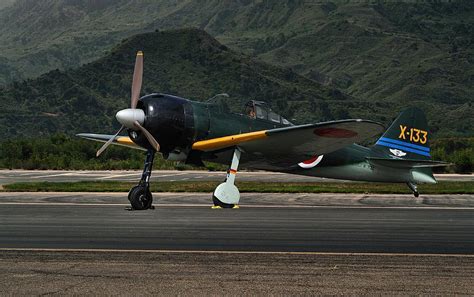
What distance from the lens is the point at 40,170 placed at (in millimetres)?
44625

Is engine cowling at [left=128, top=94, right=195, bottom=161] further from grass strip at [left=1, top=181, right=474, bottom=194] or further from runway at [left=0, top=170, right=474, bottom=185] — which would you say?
runway at [left=0, top=170, right=474, bottom=185]

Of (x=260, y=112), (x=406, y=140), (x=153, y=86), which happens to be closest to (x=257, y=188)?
(x=406, y=140)

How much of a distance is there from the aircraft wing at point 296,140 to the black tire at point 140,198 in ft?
5.32

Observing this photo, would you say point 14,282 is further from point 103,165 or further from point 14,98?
point 14,98

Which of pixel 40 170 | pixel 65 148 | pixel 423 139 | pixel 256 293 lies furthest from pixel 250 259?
pixel 65 148

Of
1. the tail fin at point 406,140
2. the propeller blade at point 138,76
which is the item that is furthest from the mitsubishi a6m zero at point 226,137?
the tail fin at point 406,140

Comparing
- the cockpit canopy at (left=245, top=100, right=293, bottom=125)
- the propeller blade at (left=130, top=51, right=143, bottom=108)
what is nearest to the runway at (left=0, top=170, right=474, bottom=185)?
the cockpit canopy at (left=245, top=100, right=293, bottom=125)

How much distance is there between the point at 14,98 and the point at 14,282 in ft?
463

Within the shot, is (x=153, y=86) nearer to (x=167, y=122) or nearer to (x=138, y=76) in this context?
(x=138, y=76)

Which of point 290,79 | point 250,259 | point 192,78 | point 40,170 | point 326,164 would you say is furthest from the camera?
point 290,79

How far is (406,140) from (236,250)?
12934 mm

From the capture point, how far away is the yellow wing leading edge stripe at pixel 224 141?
56.2 feet

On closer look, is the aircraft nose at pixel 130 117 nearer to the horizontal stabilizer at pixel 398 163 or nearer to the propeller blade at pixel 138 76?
the propeller blade at pixel 138 76

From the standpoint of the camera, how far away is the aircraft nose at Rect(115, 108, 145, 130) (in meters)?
16.7
